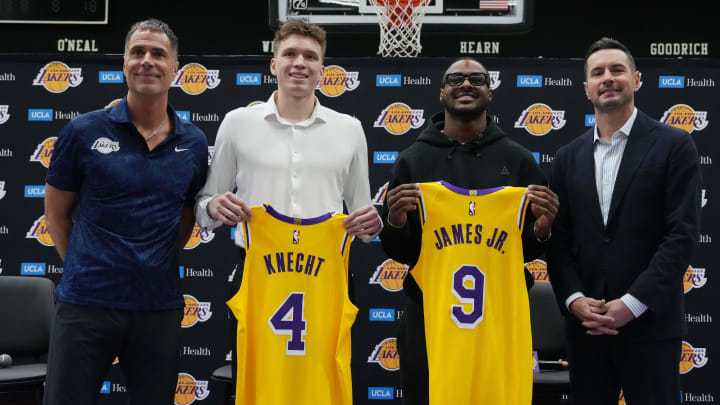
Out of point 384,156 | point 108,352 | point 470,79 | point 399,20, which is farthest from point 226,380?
point 399,20

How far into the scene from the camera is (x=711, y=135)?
4953 millimetres

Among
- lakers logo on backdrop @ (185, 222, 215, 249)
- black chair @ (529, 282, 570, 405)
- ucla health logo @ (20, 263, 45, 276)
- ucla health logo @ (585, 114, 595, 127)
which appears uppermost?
ucla health logo @ (585, 114, 595, 127)

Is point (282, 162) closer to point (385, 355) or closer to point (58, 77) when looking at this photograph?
point (385, 355)

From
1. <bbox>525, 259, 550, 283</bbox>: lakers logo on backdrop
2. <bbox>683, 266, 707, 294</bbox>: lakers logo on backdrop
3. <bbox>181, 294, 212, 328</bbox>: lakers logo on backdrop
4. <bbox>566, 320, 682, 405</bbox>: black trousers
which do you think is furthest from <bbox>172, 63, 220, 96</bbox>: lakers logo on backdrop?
<bbox>683, 266, 707, 294</bbox>: lakers logo on backdrop

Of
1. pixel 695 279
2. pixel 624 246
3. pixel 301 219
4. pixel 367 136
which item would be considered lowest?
pixel 695 279

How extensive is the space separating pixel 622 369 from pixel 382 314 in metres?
2.62

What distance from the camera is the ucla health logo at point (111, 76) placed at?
16.9 ft

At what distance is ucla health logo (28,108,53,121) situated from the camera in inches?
204

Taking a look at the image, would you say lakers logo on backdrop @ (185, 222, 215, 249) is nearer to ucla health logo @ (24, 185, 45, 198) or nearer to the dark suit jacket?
ucla health logo @ (24, 185, 45, 198)

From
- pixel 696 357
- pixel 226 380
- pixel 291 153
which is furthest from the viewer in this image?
pixel 696 357

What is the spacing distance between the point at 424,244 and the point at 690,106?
11.1 ft

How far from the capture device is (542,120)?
503 centimetres

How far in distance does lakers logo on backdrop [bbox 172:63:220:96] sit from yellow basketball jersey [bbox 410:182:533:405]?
3070mm

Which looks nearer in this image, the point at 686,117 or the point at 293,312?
the point at 293,312
